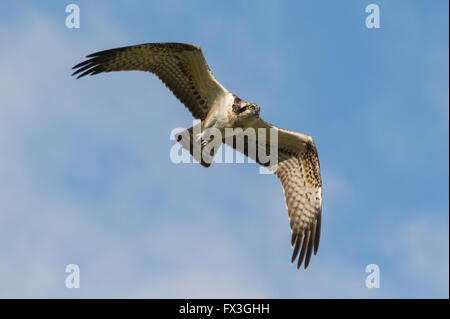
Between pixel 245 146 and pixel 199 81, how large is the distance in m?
1.86

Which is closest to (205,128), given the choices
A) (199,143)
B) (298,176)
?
(199,143)

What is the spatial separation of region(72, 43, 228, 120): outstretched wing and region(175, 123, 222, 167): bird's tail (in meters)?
0.33

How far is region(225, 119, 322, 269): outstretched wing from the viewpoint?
11477 mm

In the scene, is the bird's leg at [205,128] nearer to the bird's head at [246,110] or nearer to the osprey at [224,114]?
the osprey at [224,114]

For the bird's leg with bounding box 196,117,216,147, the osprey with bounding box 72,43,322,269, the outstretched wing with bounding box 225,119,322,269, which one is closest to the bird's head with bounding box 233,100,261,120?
the osprey with bounding box 72,43,322,269

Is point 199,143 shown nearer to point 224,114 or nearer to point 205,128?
point 205,128

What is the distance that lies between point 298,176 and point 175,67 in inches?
130

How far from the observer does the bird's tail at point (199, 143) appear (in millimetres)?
11141

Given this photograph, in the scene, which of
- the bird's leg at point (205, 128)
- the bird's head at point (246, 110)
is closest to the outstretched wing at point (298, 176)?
the bird's head at point (246, 110)

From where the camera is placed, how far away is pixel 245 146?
12.1 m

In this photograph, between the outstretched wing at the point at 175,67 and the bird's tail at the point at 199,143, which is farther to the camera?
the bird's tail at the point at 199,143
